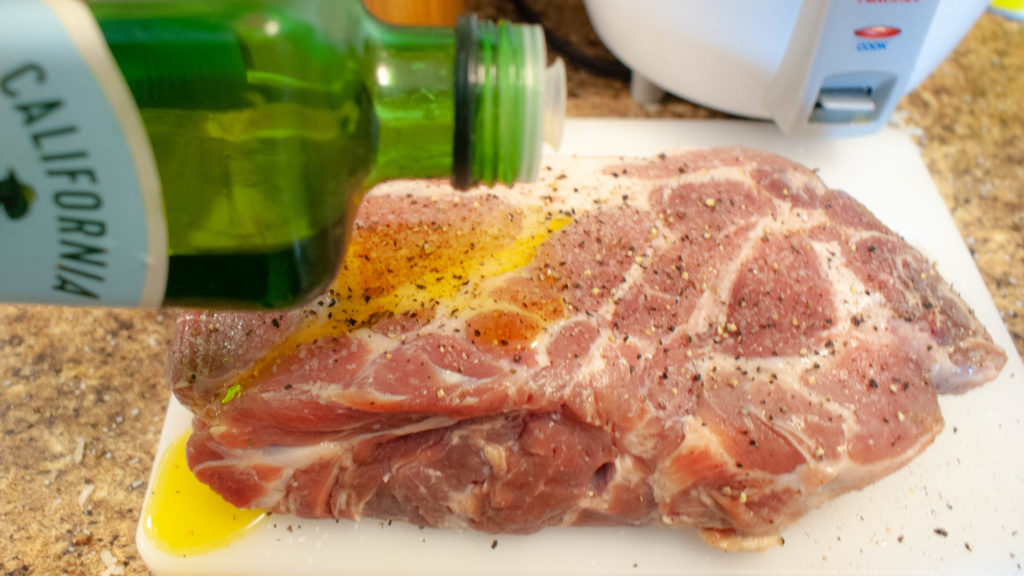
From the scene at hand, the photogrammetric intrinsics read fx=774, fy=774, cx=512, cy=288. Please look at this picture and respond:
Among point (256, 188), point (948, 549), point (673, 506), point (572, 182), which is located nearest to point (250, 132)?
point (256, 188)

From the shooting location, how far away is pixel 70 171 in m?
0.72

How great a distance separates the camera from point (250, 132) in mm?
753

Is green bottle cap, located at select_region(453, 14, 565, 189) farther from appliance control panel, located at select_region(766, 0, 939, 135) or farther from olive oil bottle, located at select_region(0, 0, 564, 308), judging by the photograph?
appliance control panel, located at select_region(766, 0, 939, 135)

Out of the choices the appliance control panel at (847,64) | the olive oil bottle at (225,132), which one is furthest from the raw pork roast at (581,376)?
the appliance control panel at (847,64)

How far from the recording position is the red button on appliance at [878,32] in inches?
51.8

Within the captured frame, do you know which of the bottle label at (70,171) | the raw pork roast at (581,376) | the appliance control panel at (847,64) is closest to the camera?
the bottle label at (70,171)

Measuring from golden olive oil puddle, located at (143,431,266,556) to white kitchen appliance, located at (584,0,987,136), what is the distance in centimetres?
109

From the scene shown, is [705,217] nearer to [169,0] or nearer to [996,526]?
[996,526]

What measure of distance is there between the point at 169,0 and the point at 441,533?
2.67 ft

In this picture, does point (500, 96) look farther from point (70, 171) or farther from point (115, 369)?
point (115, 369)

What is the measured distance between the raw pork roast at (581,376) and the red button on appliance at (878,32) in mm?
390

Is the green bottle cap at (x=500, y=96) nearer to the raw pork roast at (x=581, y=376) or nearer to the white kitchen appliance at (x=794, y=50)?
the raw pork roast at (x=581, y=376)

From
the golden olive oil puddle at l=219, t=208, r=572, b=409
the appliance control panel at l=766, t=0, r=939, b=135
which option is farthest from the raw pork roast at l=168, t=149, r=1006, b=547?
the appliance control panel at l=766, t=0, r=939, b=135

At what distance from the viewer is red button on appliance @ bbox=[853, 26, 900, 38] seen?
132cm
